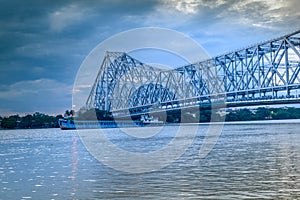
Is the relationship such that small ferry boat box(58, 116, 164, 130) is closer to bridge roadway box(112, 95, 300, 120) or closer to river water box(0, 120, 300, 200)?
bridge roadway box(112, 95, 300, 120)

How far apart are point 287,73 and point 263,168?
6250cm

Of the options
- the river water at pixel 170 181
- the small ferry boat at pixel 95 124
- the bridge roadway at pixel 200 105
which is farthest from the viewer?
the small ferry boat at pixel 95 124

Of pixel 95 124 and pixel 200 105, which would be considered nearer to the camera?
pixel 200 105

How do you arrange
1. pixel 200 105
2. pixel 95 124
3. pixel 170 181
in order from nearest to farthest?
1. pixel 170 181
2. pixel 200 105
3. pixel 95 124

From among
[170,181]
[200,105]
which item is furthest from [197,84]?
[170,181]

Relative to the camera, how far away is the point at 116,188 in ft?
51.2

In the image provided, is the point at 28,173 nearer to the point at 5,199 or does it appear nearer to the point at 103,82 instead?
the point at 5,199

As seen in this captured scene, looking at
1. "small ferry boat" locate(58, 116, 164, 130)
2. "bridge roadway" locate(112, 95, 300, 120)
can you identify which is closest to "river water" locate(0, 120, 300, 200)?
"bridge roadway" locate(112, 95, 300, 120)

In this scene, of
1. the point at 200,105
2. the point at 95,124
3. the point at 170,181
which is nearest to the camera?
the point at 170,181

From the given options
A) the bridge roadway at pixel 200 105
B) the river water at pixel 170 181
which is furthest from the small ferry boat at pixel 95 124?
the river water at pixel 170 181

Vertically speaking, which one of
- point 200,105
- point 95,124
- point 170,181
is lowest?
point 170,181

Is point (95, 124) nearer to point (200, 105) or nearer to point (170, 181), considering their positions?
point (200, 105)

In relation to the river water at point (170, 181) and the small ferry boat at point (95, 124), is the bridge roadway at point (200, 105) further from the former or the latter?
the river water at point (170, 181)

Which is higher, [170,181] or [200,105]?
[200,105]
